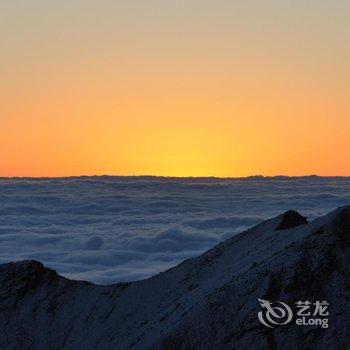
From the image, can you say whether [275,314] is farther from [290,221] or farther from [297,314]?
[290,221]

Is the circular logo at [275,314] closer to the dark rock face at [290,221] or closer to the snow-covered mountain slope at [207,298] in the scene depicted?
the snow-covered mountain slope at [207,298]

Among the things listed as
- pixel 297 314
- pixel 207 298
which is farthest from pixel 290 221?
pixel 297 314

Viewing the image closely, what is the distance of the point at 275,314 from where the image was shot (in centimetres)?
542

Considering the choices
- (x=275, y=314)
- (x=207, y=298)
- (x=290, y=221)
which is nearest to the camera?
(x=275, y=314)

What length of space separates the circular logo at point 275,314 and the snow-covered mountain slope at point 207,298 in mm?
49

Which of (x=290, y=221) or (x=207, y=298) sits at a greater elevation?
(x=290, y=221)

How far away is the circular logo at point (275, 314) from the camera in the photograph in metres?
5.41

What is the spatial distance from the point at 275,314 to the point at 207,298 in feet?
2.12

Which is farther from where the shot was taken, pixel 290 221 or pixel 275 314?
pixel 290 221

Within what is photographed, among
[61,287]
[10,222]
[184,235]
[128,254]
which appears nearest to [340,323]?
[61,287]

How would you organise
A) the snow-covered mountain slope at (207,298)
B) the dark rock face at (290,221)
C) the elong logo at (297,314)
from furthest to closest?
1. the dark rock face at (290,221)
2. the snow-covered mountain slope at (207,298)
3. the elong logo at (297,314)

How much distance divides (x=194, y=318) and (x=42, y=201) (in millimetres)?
61112

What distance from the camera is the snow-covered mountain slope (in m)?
5.47

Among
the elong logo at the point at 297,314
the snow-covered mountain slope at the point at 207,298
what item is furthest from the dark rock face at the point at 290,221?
the elong logo at the point at 297,314
